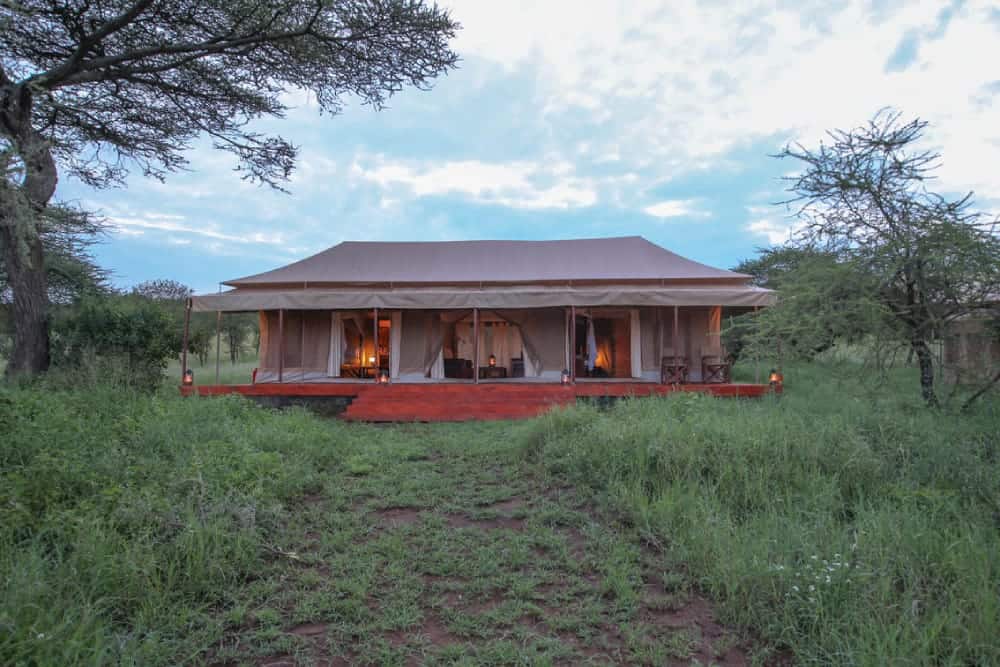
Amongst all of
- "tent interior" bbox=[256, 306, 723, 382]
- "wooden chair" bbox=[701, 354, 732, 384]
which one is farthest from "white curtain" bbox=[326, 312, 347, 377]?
"wooden chair" bbox=[701, 354, 732, 384]

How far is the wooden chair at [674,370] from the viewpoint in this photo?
10.7m

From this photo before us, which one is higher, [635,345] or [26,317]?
[26,317]

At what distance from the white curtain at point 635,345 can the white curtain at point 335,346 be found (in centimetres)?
677

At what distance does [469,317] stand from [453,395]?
3.52 meters

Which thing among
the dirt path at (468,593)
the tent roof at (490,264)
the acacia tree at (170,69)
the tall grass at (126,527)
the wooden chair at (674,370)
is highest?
the acacia tree at (170,69)

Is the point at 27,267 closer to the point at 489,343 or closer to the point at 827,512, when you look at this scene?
the point at 489,343

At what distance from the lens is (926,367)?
219 inches

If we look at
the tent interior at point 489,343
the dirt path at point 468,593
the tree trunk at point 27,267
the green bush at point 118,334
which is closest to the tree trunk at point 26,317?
the tree trunk at point 27,267

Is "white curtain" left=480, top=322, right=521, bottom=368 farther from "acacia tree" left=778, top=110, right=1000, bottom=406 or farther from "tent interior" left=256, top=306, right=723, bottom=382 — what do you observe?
"acacia tree" left=778, top=110, right=1000, bottom=406

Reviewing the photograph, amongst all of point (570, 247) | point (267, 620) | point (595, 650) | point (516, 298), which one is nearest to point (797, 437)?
point (595, 650)

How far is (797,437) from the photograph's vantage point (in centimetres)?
441

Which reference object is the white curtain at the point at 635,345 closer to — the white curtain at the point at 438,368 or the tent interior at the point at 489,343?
the tent interior at the point at 489,343

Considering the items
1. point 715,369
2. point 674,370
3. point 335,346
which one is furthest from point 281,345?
point 715,369

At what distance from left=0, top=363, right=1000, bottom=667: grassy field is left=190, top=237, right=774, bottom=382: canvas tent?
624 cm
